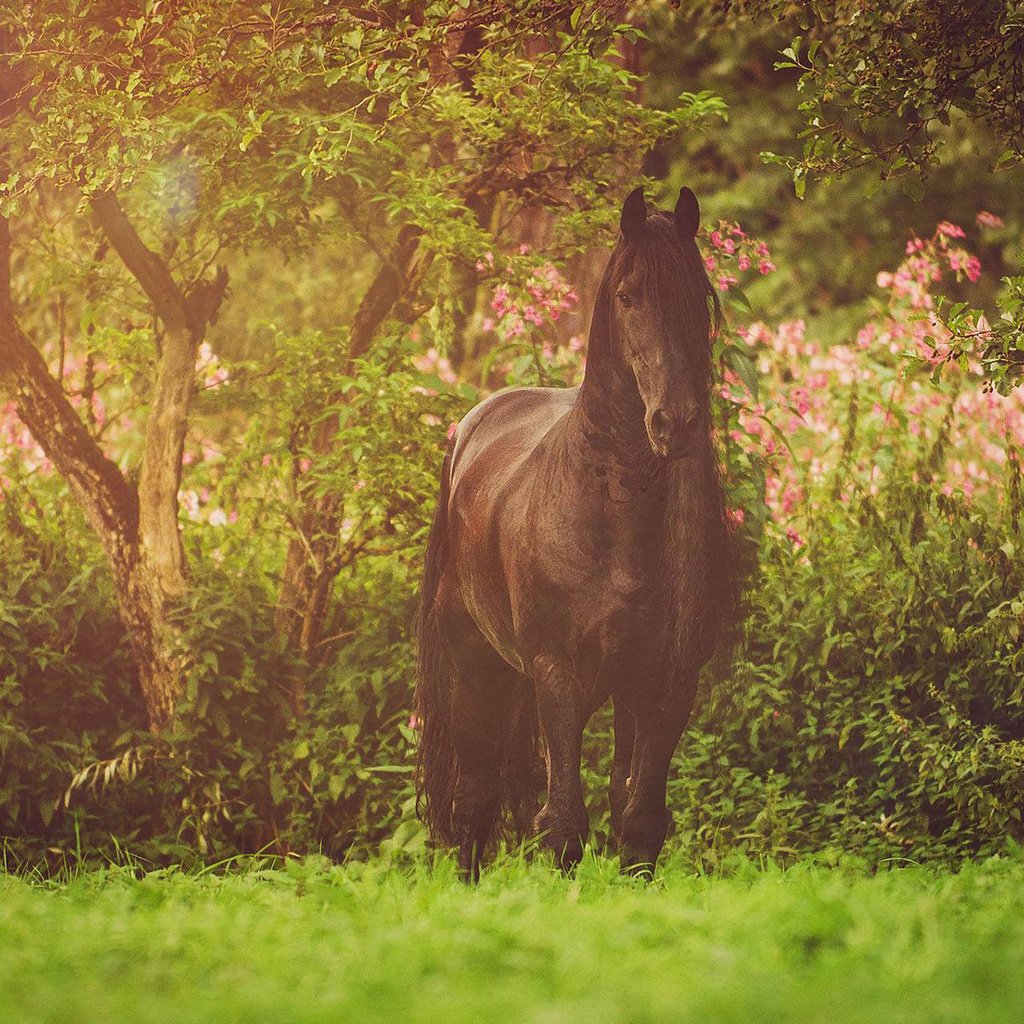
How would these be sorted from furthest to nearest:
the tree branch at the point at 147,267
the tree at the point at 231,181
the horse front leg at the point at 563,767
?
the tree branch at the point at 147,267 → the tree at the point at 231,181 → the horse front leg at the point at 563,767

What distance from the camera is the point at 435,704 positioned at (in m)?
6.36

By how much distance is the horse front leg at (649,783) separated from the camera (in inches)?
198

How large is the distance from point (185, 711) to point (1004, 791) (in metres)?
4.19

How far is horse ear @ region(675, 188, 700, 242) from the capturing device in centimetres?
482

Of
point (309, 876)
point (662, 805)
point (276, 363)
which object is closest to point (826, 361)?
point (276, 363)

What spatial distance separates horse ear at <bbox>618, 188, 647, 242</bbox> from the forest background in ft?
4.19

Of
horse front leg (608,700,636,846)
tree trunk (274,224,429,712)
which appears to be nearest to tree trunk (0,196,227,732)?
tree trunk (274,224,429,712)

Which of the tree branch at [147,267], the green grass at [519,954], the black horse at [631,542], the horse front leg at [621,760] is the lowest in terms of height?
the green grass at [519,954]

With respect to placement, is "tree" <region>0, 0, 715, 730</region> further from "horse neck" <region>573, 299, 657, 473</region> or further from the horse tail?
"horse neck" <region>573, 299, 657, 473</region>

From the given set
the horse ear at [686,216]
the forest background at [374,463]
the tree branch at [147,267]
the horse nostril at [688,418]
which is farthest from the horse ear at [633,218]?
the tree branch at [147,267]

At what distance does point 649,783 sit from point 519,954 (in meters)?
1.75

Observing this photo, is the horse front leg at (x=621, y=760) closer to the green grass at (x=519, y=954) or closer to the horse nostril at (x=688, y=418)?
the green grass at (x=519, y=954)

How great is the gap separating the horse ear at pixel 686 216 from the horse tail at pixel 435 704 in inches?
79.1

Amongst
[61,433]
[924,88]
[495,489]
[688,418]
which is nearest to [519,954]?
[688,418]
